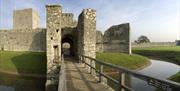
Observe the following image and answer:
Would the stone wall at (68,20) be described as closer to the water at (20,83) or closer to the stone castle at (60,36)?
the stone castle at (60,36)

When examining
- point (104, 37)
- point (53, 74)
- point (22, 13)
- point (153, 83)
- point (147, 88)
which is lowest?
point (147, 88)

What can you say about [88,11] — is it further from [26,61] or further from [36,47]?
[36,47]

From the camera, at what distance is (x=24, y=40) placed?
1422 inches

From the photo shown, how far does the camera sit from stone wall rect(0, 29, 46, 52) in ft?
116

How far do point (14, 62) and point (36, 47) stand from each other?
10787 millimetres

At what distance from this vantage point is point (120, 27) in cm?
4022

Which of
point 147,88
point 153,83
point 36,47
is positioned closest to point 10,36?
point 36,47

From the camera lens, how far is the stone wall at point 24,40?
35.4 meters

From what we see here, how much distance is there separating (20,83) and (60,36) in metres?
5.86

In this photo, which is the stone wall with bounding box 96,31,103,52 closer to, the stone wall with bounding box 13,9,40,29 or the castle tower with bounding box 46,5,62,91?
the stone wall with bounding box 13,9,40,29

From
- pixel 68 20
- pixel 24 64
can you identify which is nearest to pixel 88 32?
pixel 24 64

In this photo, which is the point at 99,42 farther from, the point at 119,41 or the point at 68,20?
the point at 68,20

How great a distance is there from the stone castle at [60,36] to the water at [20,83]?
2.33m

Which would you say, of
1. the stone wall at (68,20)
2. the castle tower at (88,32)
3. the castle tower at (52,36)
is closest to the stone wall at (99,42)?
the stone wall at (68,20)
